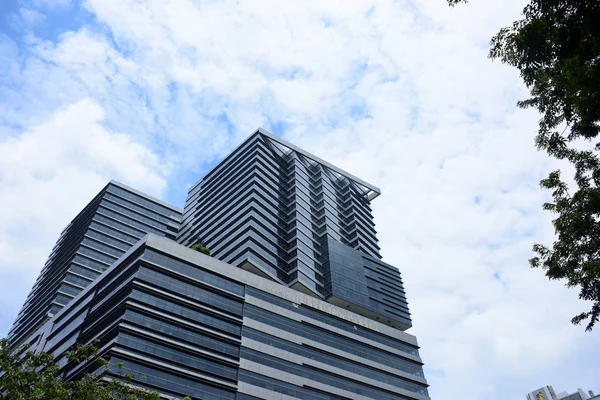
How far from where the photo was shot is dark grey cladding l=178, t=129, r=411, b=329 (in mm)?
80081

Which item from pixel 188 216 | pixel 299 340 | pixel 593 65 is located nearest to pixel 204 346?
pixel 299 340

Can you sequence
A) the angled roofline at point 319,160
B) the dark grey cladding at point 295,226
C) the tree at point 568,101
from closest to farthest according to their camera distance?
the tree at point 568,101 → the dark grey cladding at point 295,226 → the angled roofline at point 319,160

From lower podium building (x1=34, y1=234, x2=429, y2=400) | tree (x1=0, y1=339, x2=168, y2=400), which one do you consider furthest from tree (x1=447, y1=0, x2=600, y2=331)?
lower podium building (x1=34, y1=234, x2=429, y2=400)

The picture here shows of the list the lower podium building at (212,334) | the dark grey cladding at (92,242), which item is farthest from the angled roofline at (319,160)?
the lower podium building at (212,334)

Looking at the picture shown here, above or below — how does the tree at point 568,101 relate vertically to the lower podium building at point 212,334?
below

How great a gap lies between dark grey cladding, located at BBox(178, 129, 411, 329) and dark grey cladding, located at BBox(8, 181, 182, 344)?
8.38m

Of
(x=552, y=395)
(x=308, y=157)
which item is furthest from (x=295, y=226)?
(x=552, y=395)

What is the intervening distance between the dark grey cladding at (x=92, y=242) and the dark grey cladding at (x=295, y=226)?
8.38 metres

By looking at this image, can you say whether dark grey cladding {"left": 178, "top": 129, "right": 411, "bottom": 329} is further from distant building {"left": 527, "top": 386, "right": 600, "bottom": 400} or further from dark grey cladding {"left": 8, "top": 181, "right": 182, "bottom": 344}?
distant building {"left": 527, "top": 386, "right": 600, "bottom": 400}

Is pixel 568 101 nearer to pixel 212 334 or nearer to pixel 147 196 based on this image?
pixel 212 334

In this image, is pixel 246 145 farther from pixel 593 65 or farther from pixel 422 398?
pixel 593 65

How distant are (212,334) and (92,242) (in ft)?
180

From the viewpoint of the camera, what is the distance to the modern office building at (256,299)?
53.0 m

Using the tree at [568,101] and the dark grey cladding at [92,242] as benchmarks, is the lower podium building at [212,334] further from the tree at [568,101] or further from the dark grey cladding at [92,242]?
the tree at [568,101]
